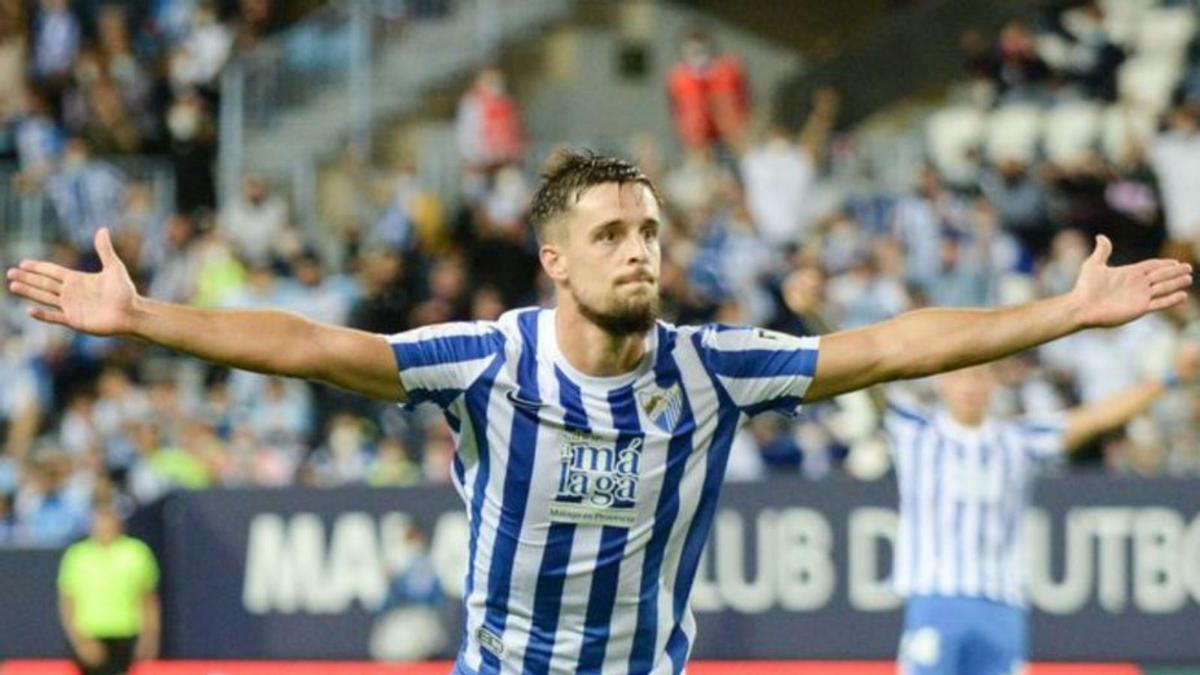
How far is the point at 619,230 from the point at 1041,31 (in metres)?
14.4

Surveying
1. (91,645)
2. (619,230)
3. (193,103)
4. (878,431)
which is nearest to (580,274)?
(619,230)

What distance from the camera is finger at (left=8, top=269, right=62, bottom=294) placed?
6.08 meters

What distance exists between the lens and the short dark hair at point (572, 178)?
6250mm

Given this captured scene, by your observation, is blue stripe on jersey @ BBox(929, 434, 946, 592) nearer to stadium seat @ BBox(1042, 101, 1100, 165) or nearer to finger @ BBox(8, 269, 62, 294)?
finger @ BBox(8, 269, 62, 294)

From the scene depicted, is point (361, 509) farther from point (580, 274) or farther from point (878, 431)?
point (580, 274)

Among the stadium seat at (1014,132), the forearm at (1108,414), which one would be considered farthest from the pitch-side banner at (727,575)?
the forearm at (1108,414)

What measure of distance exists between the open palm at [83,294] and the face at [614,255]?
39.2 inches

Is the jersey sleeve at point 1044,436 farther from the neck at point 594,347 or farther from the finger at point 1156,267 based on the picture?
the neck at point 594,347

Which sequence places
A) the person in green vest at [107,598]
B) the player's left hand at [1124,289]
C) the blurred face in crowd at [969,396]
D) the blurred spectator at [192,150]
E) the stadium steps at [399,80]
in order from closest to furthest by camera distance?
1. the player's left hand at [1124,289]
2. the blurred face in crowd at [969,396]
3. the person in green vest at [107,598]
4. the blurred spectator at [192,150]
5. the stadium steps at [399,80]

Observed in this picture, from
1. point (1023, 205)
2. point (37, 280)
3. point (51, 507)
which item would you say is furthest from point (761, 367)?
point (1023, 205)

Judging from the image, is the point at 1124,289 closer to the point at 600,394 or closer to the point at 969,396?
the point at 600,394

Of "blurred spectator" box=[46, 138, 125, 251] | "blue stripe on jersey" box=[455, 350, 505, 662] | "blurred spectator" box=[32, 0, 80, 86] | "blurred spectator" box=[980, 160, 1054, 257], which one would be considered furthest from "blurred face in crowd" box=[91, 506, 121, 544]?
"blue stripe on jersey" box=[455, 350, 505, 662]

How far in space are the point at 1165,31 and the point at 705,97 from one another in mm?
3367

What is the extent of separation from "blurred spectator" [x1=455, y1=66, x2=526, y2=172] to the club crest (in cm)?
1400
